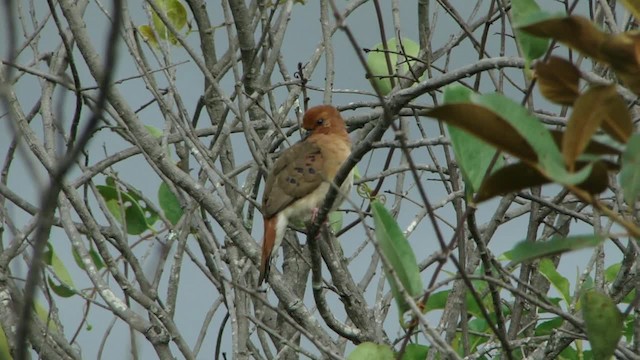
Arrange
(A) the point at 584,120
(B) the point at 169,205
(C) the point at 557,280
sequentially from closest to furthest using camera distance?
(A) the point at 584,120 → (C) the point at 557,280 → (B) the point at 169,205

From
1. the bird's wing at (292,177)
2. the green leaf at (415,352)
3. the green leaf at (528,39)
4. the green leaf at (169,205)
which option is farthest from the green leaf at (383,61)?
the green leaf at (528,39)

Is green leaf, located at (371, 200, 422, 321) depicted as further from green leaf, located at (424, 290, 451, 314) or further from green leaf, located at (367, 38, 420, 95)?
green leaf, located at (367, 38, 420, 95)

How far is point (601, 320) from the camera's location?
1.57 metres

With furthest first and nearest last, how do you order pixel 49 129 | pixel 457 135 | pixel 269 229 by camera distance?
pixel 269 229 → pixel 49 129 → pixel 457 135

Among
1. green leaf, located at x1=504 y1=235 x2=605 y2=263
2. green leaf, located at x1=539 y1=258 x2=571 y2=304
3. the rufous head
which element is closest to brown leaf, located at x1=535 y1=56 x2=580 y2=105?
green leaf, located at x1=504 y1=235 x2=605 y2=263

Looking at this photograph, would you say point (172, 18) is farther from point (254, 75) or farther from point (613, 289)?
point (613, 289)

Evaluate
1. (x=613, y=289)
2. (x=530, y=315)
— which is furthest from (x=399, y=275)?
(x=530, y=315)

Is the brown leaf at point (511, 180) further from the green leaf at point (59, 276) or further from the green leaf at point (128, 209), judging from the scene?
the green leaf at point (128, 209)

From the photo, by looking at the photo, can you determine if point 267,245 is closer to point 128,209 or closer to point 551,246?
point 128,209

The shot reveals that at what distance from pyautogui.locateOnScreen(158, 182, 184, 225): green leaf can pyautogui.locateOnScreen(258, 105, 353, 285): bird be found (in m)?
0.34

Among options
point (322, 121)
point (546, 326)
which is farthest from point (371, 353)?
point (322, 121)

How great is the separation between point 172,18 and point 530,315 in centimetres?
187

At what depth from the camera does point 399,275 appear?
1528 mm

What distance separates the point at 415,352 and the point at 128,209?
1.47 meters
